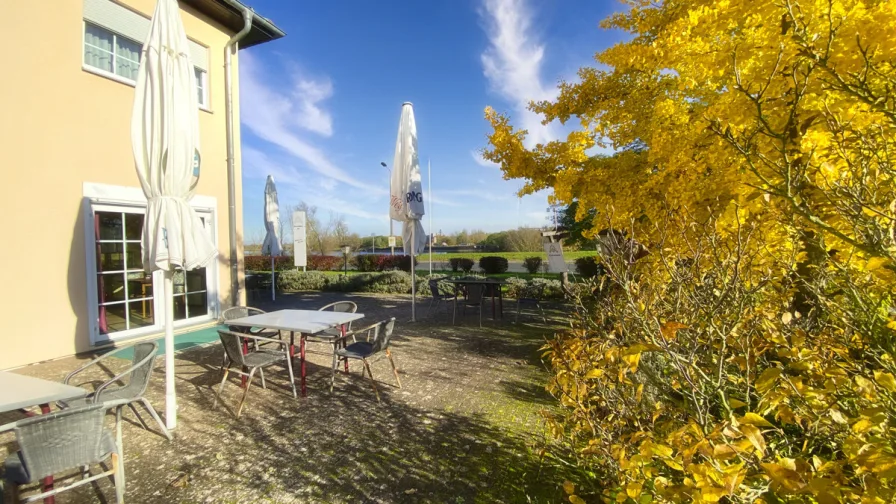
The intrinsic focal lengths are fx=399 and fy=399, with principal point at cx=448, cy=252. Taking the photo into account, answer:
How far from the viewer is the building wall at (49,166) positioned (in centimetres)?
532

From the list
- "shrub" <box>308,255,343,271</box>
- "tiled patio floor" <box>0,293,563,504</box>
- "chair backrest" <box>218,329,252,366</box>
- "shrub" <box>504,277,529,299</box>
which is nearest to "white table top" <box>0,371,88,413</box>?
"tiled patio floor" <box>0,293,563,504</box>

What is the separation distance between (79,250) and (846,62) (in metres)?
8.67

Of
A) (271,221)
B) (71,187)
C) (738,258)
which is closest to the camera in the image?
(738,258)

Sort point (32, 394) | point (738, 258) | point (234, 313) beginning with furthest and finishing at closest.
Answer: point (234, 313)
point (32, 394)
point (738, 258)

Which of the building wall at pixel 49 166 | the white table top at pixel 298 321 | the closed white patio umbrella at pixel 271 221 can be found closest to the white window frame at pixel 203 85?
the building wall at pixel 49 166

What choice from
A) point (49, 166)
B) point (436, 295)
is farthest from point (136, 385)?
point (436, 295)

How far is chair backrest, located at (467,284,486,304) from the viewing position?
8.29 meters

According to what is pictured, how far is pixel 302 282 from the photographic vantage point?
1555cm

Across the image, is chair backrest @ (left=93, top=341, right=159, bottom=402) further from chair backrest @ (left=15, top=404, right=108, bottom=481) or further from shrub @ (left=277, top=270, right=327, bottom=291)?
shrub @ (left=277, top=270, right=327, bottom=291)

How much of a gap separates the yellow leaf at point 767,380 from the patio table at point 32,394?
3520mm

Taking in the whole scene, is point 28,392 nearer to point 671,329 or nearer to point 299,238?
point 671,329

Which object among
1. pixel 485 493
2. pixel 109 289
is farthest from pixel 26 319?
pixel 485 493

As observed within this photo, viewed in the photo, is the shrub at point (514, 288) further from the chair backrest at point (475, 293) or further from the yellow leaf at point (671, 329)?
the yellow leaf at point (671, 329)

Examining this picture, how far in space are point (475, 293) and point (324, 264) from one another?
17.4 m
